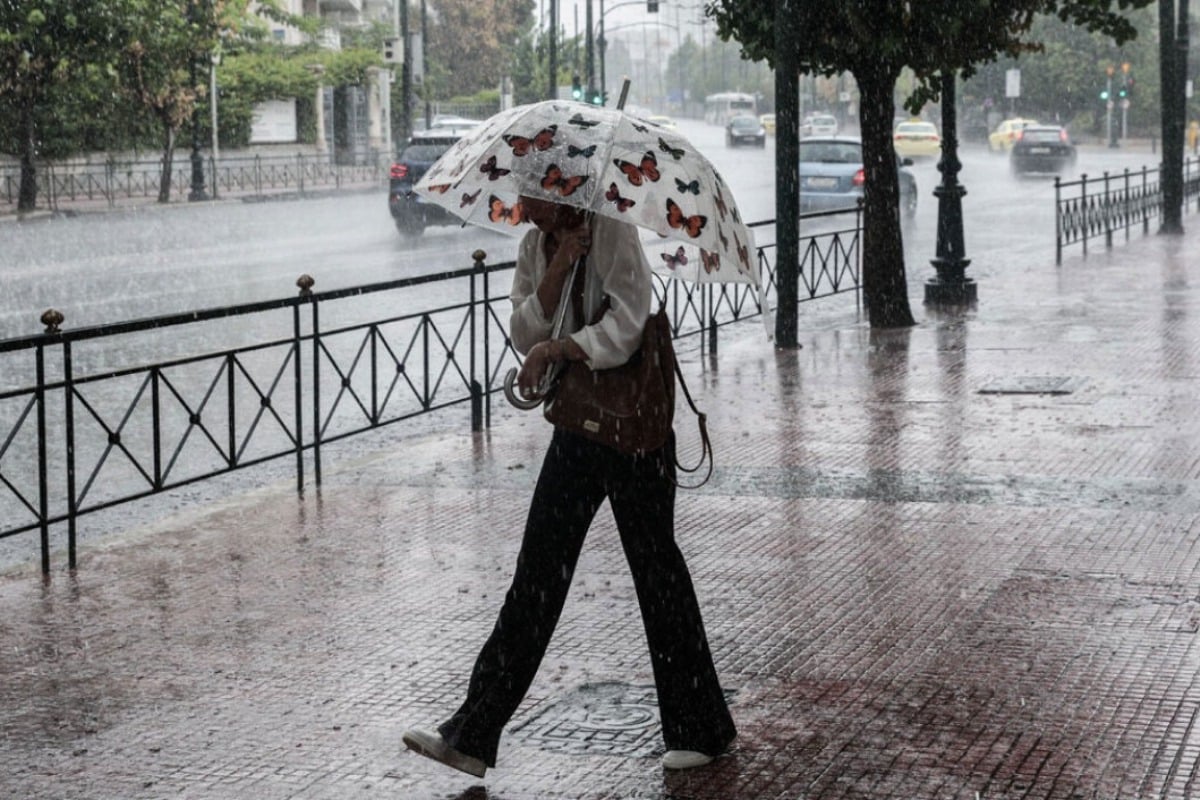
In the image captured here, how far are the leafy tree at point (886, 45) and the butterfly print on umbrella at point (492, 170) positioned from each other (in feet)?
34.4

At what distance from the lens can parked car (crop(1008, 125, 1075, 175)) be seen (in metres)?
53.0

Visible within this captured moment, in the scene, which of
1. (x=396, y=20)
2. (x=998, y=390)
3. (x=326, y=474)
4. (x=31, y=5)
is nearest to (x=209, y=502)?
(x=326, y=474)

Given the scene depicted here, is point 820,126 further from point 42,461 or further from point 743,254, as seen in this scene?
point 743,254

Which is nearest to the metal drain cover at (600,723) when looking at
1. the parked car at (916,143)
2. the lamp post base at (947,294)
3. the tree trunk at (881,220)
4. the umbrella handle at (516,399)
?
the umbrella handle at (516,399)

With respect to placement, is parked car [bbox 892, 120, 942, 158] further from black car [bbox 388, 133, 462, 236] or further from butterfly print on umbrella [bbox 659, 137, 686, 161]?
butterfly print on umbrella [bbox 659, 137, 686, 161]

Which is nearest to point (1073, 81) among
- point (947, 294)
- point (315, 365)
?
point (947, 294)

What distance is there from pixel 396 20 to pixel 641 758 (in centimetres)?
8752

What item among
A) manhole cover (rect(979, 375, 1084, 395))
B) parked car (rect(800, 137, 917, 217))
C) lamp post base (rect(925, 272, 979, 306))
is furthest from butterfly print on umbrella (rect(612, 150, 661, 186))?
parked car (rect(800, 137, 917, 217))

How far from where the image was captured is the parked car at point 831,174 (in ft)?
106

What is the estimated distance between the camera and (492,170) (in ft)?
16.9

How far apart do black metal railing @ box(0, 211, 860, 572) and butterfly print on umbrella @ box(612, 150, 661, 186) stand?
27.2 inches

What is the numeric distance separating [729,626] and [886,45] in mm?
9498

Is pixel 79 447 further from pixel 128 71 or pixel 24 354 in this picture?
pixel 128 71

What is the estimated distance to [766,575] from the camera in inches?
303
